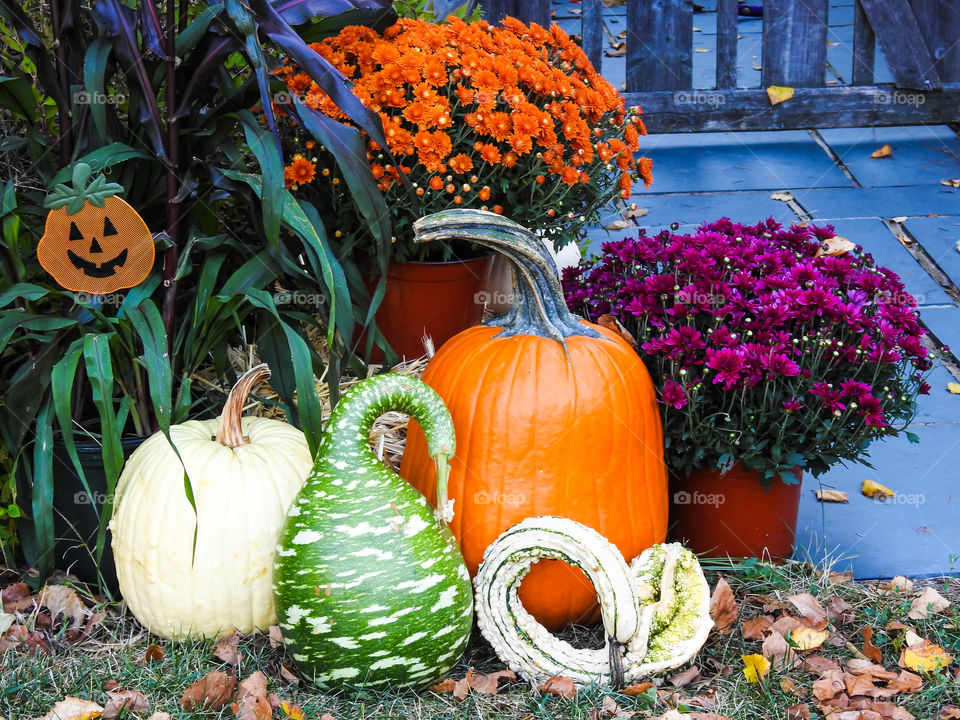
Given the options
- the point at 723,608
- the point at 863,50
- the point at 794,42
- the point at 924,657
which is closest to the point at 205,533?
the point at 723,608

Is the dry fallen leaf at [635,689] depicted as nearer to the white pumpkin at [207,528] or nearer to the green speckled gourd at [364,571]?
the green speckled gourd at [364,571]

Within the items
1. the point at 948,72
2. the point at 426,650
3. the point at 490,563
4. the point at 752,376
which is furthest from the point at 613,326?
the point at 948,72

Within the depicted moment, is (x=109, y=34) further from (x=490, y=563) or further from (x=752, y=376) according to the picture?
(x=752, y=376)

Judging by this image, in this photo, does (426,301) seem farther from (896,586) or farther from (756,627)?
(896,586)

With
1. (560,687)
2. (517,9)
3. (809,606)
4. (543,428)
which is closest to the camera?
(560,687)

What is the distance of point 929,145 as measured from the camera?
5.14m

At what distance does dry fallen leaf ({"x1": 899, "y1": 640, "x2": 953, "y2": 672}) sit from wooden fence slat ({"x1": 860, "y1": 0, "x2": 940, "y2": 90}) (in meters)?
3.59

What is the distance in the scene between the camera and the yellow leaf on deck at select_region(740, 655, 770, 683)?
6.79 ft

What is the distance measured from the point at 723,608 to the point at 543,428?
59cm

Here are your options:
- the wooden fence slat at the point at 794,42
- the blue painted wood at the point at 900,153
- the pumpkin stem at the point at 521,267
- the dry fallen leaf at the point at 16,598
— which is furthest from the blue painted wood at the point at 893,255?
the dry fallen leaf at the point at 16,598

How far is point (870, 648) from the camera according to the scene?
2170mm

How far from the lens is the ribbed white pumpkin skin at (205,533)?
2086mm

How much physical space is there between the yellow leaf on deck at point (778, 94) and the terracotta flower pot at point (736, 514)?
3.01m

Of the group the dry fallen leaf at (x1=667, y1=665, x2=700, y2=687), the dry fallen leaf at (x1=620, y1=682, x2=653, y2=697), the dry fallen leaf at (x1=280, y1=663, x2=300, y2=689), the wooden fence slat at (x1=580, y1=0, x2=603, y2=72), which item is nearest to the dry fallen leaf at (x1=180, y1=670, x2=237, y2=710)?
the dry fallen leaf at (x1=280, y1=663, x2=300, y2=689)
